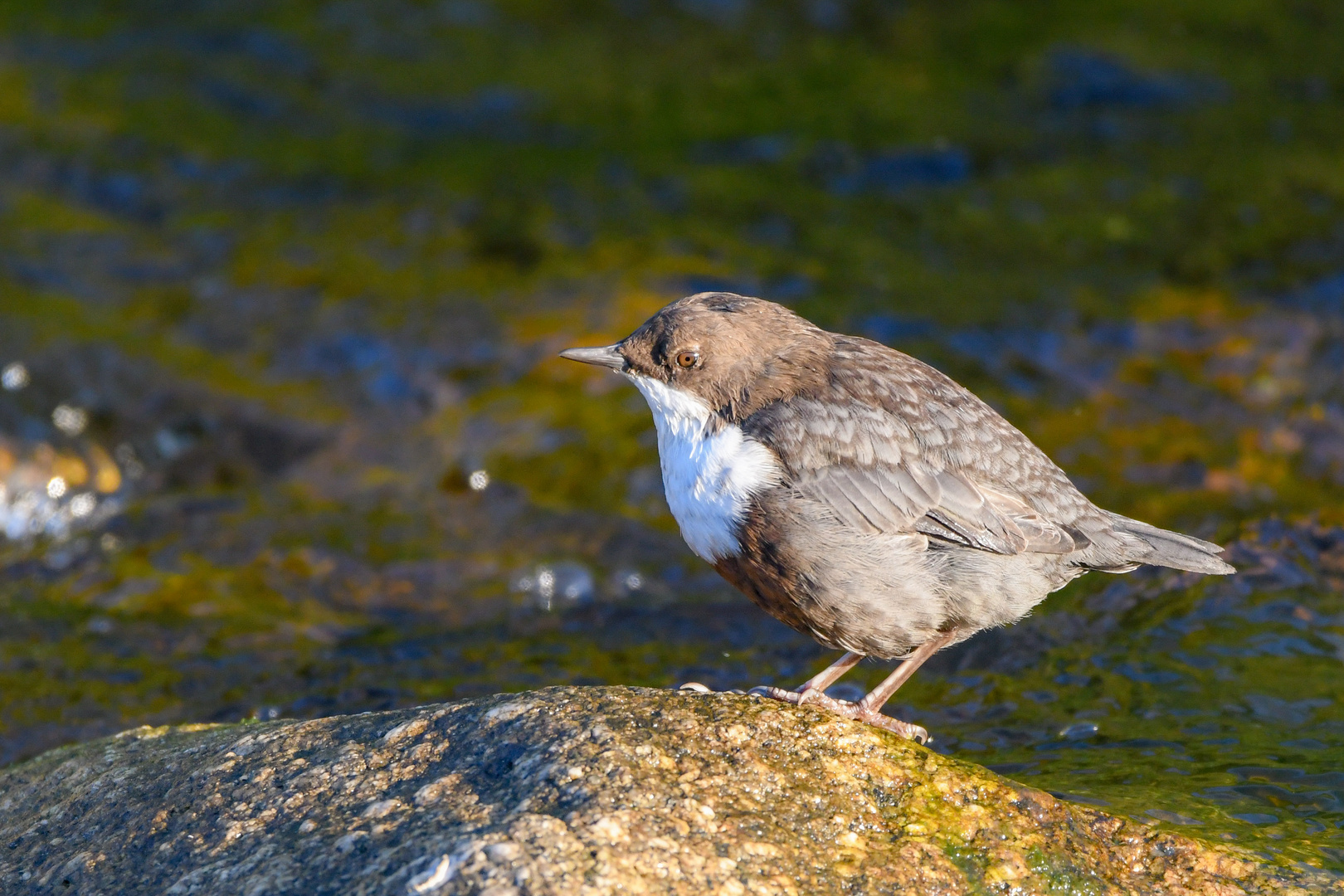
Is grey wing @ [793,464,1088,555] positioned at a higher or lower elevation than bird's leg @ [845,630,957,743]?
higher

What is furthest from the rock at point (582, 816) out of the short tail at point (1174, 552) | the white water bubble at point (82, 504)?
the white water bubble at point (82, 504)

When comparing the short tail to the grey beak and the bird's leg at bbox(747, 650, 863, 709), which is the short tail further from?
the grey beak

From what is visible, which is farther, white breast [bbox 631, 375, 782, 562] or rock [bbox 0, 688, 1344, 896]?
white breast [bbox 631, 375, 782, 562]

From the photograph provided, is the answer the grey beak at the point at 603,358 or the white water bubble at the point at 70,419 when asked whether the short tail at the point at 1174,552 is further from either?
the white water bubble at the point at 70,419

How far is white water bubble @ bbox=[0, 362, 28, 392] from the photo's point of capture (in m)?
7.25

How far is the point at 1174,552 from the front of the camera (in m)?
4.10

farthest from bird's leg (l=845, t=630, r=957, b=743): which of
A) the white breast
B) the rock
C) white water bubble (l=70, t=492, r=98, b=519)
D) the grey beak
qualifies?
white water bubble (l=70, t=492, r=98, b=519)

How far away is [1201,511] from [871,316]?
217cm

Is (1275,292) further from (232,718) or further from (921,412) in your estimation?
(232,718)

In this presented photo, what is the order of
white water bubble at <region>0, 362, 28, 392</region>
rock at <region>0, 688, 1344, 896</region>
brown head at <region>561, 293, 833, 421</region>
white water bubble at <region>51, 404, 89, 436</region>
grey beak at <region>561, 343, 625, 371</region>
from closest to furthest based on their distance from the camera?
rock at <region>0, 688, 1344, 896</region> → brown head at <region>561, 293, 833, 421</region> → grey beak at <region>561, 343, 625, 371</region> → white water bubble at <region>51, 404, 89, 436</region> → white water bubble at <region>0, 362, 28, 392</region>

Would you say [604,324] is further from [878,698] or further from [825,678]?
[878,698]

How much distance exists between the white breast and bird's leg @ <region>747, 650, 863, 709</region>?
16.3 inches

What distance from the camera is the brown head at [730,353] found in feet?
13.4

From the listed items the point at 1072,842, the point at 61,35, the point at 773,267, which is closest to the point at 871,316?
the point at 773,267
